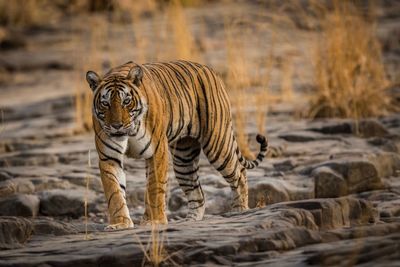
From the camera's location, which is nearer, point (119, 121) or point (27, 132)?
point (119, 121)

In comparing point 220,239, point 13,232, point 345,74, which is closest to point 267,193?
point 13,232

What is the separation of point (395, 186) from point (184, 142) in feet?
6.69

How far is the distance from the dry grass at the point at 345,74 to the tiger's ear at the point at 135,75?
4992 millimetres

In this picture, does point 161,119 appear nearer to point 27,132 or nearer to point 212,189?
point 212,189

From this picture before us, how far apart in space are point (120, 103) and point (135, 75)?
279mm

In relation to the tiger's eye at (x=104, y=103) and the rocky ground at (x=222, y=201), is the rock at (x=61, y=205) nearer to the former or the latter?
the rocky ground at (x=222, y=201)

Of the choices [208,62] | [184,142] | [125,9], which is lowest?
[184,142]

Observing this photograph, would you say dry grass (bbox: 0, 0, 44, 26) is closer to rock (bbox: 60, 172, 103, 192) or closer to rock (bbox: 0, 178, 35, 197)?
rock (bbox: 60, 172, 103, 192)

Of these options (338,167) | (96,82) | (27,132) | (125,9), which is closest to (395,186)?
(338,167)

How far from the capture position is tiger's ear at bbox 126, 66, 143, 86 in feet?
23.9

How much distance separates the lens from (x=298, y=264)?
209 inches

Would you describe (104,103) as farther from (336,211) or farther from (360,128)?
(360,128)

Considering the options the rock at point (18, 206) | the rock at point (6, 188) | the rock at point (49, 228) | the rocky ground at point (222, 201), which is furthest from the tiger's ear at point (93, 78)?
the rock at point (6, 188)

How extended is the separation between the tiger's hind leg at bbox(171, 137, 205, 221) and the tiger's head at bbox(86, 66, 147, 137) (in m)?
1.08
